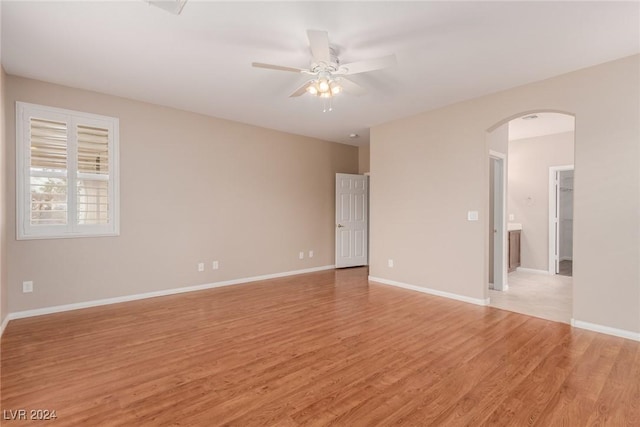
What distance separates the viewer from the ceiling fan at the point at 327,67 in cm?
247

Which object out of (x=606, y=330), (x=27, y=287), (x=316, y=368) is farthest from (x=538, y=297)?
(x=27, y=287)

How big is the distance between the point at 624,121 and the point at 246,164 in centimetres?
491

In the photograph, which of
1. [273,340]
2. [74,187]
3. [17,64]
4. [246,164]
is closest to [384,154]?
[246,164]

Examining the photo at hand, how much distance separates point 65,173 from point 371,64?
12.4 ft

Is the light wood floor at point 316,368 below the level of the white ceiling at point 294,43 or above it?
below

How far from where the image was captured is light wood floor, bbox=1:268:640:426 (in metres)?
1.97

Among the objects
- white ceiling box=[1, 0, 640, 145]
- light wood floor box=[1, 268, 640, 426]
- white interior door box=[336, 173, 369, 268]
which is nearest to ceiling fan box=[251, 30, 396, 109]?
white ceiling box=[1, 0, 640, 145]

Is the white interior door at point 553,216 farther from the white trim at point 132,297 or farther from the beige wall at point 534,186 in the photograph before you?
the white trim at point 132,297

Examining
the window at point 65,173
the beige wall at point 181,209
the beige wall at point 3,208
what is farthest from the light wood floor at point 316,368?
the window at point 65,173

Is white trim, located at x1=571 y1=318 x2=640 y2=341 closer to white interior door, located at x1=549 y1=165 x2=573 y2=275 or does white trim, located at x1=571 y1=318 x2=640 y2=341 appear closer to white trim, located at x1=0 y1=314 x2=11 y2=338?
white interior door, located at x1=549 y1=165 x2=573 y2=275

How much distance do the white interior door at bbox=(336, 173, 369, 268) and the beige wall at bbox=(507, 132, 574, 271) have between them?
3.18 metres

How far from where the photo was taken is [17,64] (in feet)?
10.8

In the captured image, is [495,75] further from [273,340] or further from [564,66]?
[273,340]

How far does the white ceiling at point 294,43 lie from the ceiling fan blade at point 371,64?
0.80ft
